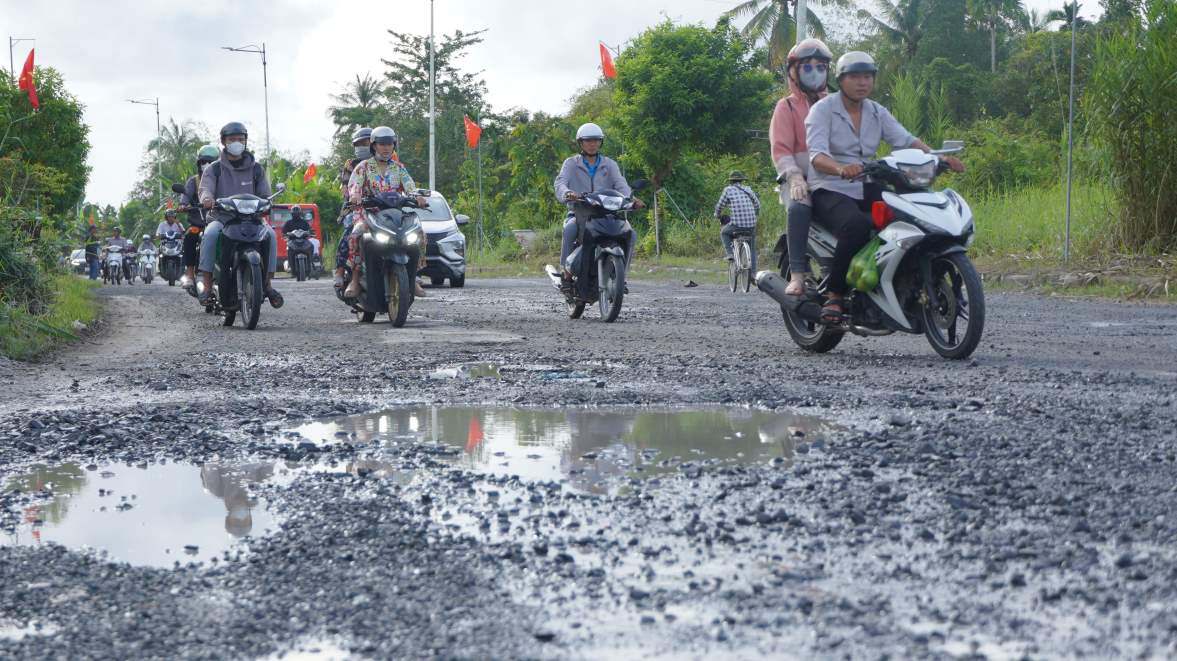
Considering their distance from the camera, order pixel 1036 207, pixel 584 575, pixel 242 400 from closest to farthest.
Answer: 1. pixel 584 575
2. pixel 242 400
3. pixel 1036 207

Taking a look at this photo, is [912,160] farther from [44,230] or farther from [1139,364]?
[44,230]

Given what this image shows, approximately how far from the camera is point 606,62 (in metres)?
36.6

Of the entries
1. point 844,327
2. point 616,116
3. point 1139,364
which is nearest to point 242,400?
point 844,327

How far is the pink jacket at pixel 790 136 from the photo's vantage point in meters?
8.08

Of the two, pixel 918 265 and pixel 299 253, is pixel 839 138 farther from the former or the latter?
pixel 299 253

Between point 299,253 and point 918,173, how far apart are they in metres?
21.4

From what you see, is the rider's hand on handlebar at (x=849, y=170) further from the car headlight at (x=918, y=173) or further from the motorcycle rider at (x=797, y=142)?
the motorcycle rider at (x=797, y=142)

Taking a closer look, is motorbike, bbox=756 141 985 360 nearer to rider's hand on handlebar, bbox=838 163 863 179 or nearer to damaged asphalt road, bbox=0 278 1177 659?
rider's hand on handlebar, bbox=838 163 863 179

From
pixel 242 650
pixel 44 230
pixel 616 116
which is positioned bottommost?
pixel 242 650

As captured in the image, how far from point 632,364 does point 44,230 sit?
8.96m

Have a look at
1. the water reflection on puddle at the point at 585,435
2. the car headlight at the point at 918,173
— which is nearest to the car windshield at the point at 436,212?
the car headlight at the point at 918,173

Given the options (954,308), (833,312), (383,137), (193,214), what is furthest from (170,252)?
(954,308)

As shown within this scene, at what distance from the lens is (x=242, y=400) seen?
6078 millimetres

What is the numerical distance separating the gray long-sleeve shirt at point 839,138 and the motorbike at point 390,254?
4.37m
